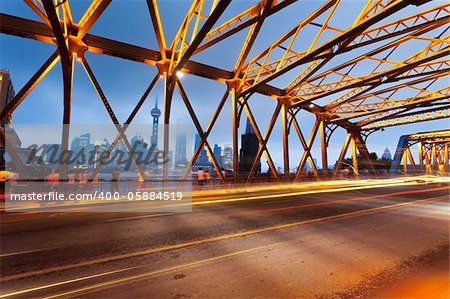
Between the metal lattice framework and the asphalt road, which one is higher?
the metal lattice framework

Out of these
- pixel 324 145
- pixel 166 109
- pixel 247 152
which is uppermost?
pixel 166 109

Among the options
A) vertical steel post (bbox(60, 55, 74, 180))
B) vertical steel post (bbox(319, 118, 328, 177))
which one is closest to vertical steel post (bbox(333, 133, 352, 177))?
vertical steel post (bbox(319, 118, 328, 177))

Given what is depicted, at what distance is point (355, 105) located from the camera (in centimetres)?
2516

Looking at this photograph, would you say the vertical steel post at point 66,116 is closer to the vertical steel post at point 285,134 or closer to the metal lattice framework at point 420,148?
the vertical steel post at point 285,134

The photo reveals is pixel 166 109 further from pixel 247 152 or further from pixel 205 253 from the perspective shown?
pixel 247 152

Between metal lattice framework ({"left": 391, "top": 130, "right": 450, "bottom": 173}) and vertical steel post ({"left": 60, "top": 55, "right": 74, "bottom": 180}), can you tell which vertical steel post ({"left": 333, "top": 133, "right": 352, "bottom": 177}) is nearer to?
metal lattice framework ({"left": 391, "top": 130, "right": 450, "bottom": 173})

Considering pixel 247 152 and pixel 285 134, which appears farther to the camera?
pixel 247 152

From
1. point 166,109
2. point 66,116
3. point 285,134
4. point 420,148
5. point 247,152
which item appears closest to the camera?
point 66,116

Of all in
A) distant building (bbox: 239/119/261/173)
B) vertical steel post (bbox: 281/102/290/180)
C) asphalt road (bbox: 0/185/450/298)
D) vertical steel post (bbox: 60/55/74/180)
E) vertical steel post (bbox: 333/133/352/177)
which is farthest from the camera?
vertical steel post (bbox: 333/133/352/177)

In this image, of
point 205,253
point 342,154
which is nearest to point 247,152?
point 342,154

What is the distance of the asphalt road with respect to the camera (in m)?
3.34

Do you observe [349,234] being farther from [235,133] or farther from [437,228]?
[235,133]

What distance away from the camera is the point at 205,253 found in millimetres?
4645

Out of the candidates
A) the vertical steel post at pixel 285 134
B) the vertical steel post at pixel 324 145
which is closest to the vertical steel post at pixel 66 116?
the vertical steel post at pixel 285 134
